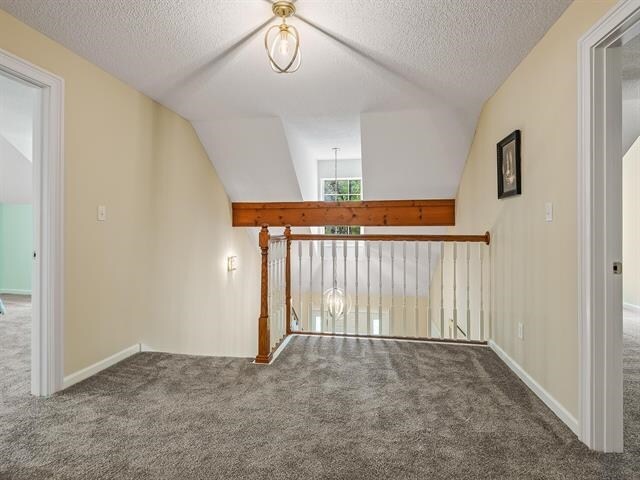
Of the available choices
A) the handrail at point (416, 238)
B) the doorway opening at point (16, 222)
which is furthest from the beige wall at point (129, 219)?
the handrail at point (416, 238)

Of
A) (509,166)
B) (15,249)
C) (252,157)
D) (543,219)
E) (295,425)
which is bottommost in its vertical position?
(295,425)

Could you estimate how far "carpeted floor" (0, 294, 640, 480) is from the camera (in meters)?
1.57

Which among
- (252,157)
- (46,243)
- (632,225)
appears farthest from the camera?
(632,225)

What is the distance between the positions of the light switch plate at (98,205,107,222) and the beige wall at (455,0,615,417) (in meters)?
2.92

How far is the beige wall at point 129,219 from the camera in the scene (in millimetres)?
2439

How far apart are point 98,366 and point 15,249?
4513 millimetres

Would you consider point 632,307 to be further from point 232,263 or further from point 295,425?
point 232,263

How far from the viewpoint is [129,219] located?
2992 mm

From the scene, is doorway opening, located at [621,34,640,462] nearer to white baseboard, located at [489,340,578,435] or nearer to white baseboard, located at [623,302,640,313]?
white baseboard, located at [623,302,640,313]

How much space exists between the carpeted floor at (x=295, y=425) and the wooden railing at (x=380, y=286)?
578 millimetres

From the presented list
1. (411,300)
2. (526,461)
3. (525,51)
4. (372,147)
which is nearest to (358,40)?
(525,51)

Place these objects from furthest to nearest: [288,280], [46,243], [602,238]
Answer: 1. [288,280]
2. [46,243]
3. [602,238]

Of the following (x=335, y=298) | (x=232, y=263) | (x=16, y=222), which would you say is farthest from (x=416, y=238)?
(x=16, y=222)

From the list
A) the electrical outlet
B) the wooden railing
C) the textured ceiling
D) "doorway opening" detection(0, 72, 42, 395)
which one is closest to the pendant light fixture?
the wooden railing
